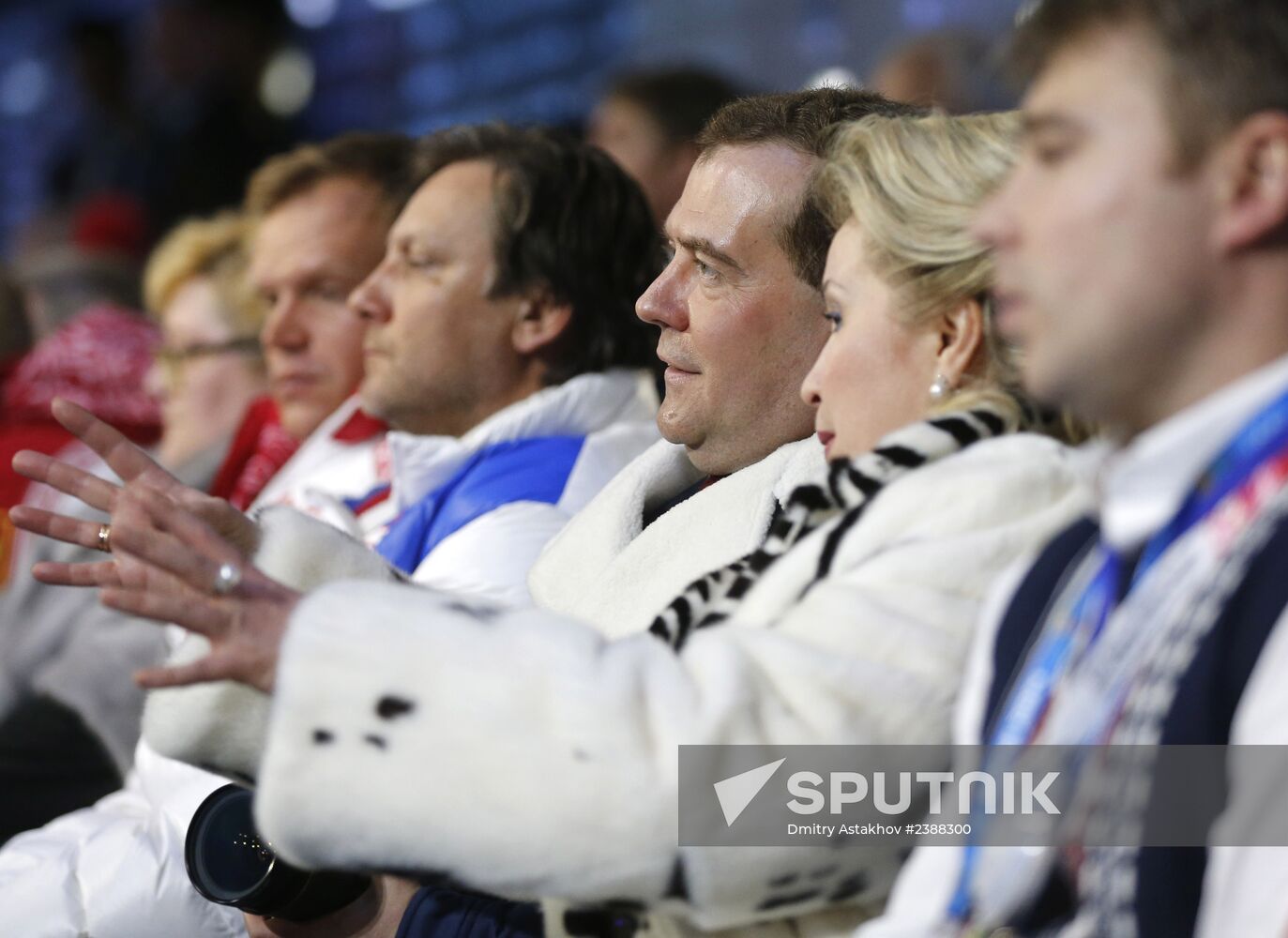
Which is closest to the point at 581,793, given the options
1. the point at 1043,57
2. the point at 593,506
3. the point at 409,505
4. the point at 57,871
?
the point at 1043,57

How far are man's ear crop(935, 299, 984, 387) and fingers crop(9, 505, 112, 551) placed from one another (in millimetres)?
887

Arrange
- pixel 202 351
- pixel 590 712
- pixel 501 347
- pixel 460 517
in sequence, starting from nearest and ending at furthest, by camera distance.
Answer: pixel 590 712, pixel 460 517, pixel 501 347, pixel 202 351

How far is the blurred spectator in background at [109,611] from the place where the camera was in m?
3.15

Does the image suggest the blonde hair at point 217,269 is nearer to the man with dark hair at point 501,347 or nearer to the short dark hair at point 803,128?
the man with dark hair at point 501,347

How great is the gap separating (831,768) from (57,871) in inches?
55.1

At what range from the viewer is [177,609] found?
5.06ft

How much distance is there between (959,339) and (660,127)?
2483 mm

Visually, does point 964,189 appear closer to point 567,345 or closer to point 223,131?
point 567,345

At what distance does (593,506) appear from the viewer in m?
2.22

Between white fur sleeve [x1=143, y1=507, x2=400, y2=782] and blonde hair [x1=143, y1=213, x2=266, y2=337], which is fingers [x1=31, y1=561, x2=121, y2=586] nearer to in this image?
white fur sleeve [x1=143, y1=507, x2=400, y2=782]

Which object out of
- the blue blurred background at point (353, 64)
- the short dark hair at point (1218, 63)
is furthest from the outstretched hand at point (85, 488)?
the blue blurred background at point (353, 64)

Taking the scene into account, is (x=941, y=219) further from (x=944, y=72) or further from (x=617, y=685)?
(x=944, y=72)

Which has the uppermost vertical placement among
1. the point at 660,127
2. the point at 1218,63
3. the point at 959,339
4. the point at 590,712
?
the point at 1218,63

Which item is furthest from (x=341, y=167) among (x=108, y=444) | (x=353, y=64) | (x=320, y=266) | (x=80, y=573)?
(x=353, y=64)
